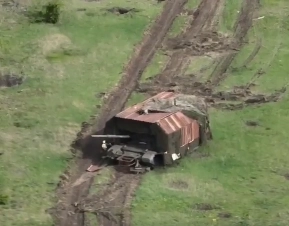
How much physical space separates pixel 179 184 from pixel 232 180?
2.00 m

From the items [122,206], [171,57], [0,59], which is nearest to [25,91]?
[0,59]

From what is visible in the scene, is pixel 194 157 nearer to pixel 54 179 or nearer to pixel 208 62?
pixel 54 179

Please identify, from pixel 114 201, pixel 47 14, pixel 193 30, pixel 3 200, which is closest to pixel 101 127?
pixel 114 201

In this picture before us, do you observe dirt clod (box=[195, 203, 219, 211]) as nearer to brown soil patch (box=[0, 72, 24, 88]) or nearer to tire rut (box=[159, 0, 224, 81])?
tire rut (box=[159, 0, 224, 81])

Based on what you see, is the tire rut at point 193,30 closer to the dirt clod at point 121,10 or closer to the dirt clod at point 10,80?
the dirt clod at point 121,10

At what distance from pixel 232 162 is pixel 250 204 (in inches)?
121

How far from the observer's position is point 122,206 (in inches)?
1099

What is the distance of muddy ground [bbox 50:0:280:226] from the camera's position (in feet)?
91.4

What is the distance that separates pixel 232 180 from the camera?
97.1 feet

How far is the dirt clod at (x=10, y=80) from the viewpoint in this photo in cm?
3766

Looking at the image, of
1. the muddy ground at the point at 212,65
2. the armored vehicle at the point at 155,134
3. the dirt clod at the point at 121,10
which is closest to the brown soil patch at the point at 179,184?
the armored vehicle at the point at 155,134

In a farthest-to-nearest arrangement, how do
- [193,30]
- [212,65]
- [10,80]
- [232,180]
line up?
[193,30], [212,65], [10,80], [232,180]

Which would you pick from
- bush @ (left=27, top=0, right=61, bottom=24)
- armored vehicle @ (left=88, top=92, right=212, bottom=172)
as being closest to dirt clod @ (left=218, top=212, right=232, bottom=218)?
armored vehicle @ (left=88, top=92, right=212, bottom=172)

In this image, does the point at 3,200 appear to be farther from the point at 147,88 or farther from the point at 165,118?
the point at 147,88
